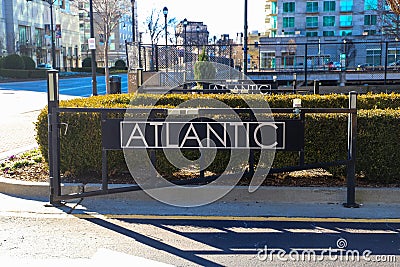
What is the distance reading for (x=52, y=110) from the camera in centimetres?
609

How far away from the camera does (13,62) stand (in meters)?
57.7

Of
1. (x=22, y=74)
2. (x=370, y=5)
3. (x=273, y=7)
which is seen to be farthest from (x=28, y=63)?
(x=370, y=5)

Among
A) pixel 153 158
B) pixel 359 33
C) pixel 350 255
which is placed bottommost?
pixel 350 255

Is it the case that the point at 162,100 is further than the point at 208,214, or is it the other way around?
the point at 162,100

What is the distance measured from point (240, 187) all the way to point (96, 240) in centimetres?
208

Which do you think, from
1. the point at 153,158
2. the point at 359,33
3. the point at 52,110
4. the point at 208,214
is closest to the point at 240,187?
the point at 208,214

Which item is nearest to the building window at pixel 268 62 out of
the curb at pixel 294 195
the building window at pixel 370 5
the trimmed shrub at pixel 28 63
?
the curb at pixel 294 195

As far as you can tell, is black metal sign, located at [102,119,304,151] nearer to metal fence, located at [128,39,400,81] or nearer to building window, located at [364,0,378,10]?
metal fence, located at [128,39,400,81]

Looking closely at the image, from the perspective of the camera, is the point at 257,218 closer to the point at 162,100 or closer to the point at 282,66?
the point at 162,100

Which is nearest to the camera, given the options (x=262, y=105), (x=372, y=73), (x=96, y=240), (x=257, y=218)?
(x=96, y=240)

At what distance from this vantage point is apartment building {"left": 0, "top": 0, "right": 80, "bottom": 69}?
240ft

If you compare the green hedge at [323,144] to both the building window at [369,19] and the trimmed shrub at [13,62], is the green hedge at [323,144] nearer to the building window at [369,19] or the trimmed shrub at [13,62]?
the trimmed shrub at [13,62]

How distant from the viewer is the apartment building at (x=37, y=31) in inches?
2879

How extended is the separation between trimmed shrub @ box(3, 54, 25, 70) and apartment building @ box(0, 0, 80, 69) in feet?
34.2
